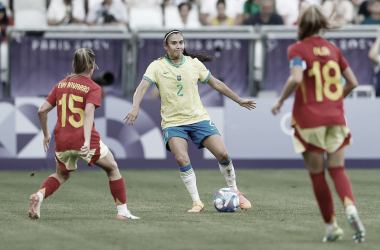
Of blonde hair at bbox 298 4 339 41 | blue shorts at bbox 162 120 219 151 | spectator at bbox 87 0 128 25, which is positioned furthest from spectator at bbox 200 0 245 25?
blonde hair at bbox 298 4 339 41

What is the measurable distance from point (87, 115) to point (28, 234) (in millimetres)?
1389

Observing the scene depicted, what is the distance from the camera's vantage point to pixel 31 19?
1673 centimetres

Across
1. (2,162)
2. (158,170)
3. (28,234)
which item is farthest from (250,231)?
(2,162)

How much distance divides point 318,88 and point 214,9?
12.2 meters

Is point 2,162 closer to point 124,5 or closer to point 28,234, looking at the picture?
point 124,5

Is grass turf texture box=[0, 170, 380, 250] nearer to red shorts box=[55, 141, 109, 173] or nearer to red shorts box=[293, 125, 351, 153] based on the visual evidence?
red shorts box=[55, 141, 109, 173]

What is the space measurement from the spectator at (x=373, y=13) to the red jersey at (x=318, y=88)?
11689 mm

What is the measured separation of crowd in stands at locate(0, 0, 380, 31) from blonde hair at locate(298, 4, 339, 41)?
35.1 feet

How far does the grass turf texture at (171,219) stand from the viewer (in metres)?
5.32

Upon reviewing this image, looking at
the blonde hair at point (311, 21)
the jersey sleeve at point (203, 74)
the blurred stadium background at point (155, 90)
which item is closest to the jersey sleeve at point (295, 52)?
the blonde hair at point (311, 21)

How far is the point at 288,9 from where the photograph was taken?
17219 mm

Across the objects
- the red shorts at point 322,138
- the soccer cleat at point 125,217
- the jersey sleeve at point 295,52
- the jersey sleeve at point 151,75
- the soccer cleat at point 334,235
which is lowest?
the soccer cleat at point 125,217

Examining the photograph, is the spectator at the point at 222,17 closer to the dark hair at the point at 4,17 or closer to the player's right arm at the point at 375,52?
the player's right arm at the point at 375,52

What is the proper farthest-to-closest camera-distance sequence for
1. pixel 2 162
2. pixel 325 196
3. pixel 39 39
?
pixel 39 39 < pixel 2 162 < pixel 325 196
